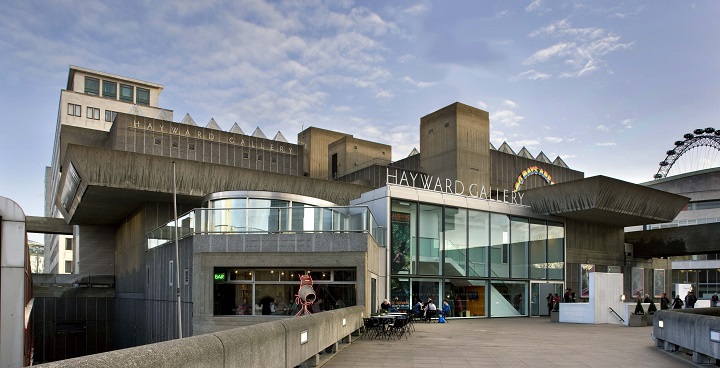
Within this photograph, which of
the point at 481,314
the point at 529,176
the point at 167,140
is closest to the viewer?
the point at 481,314

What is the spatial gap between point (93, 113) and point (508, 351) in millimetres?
83374

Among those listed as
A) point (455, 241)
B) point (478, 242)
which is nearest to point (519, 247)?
point (478, 242)

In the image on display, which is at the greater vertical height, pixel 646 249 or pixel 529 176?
pixel 529 176

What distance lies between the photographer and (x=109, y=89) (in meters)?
91.6

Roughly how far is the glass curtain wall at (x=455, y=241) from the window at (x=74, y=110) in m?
69.3

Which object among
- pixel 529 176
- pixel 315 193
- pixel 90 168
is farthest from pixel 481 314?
pixel 529 176

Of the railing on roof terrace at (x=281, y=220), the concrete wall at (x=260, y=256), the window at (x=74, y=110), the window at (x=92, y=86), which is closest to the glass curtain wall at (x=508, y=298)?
the concrete wall at (x=260, y=256)

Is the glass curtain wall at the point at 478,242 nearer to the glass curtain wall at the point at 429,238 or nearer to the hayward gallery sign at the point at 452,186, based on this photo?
the glass curtain wall at the point at 429,238

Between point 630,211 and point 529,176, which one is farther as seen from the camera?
point 529,176

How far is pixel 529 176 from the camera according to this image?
60156mm

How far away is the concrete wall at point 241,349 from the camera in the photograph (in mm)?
5027

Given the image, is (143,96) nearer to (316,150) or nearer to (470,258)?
(316,150)

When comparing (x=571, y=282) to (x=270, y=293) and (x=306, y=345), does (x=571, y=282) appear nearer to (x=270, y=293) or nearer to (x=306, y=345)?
(x=270, y=293)

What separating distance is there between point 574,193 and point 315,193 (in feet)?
51.6
